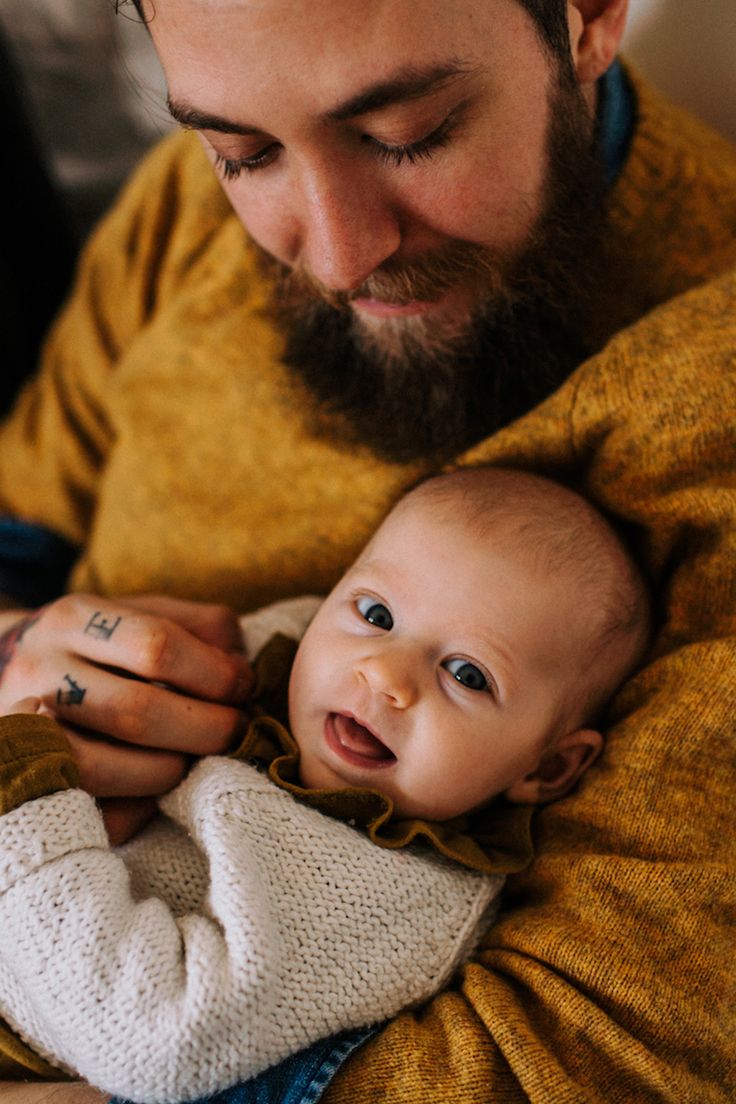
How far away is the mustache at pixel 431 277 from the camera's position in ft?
3.67

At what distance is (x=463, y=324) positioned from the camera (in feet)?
3.99

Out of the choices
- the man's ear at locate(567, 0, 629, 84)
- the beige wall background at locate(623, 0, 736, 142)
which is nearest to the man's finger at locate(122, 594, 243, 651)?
the man's ear at locate(567, 0, 629, 84)

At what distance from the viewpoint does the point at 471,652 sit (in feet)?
3.45

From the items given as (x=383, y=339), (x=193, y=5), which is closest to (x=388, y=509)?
(x=383, y=339)

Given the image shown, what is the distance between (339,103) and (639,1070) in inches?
37.3

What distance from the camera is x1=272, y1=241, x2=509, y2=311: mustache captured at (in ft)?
3.67

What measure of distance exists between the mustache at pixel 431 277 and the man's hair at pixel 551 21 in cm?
22

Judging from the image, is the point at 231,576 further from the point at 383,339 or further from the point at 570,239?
the point at 570,239

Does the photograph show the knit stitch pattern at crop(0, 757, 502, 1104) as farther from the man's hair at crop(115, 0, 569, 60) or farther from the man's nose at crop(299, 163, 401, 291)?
the man's hair at crop(115, 0, 569, 60)

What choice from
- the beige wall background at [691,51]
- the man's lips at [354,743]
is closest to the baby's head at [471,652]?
the man's lips at [354,743]

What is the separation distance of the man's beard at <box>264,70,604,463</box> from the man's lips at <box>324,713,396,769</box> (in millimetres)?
417

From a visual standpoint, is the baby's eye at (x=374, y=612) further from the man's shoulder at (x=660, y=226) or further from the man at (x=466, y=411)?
the man's shoulder at (x=660, y=226)

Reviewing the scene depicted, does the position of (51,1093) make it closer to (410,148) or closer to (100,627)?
(100,627)

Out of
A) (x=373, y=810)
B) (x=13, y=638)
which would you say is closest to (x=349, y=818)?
(x=373, y=810)
